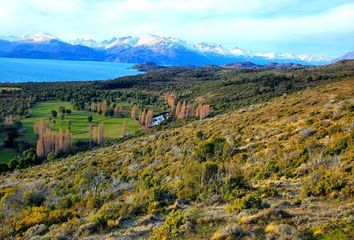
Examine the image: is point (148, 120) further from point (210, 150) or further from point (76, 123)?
point (210, 150)

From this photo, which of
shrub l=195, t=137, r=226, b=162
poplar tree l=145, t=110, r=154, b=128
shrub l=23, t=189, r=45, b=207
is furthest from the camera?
poplar tree l=145, t=110, r=154, b=128

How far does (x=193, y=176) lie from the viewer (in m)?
18.7

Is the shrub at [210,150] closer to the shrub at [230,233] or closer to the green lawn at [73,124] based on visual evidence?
the shrub at [230,233]

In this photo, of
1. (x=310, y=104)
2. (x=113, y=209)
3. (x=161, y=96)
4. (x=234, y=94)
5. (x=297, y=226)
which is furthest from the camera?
(x=161, y=96)

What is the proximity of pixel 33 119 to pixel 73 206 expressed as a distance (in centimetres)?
9790

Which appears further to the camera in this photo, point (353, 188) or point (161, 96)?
point (161, 96)

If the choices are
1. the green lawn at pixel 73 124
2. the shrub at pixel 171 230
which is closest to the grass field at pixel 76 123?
the green lawn at pixel 73 124

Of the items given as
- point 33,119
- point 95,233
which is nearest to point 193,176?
point 95,233

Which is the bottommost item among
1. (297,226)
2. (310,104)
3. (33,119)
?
(33,119)

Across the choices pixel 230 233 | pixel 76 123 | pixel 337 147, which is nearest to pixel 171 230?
pixel 230 233

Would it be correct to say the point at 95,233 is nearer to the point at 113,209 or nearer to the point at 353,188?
the point at 113,209

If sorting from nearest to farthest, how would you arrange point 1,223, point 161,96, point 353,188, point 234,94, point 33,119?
point 353,188 → point 1,223 → point 33,119 → point 234,94 → point 161,96

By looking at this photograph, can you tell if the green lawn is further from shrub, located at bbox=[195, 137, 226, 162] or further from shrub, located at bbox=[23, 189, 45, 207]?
shrub, located at bbox=[195, 137, 226, 162]

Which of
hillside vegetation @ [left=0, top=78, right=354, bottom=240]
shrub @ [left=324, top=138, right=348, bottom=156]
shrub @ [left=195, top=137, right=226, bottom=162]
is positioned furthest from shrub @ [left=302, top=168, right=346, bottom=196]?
shrub @ [left=195, top=137, right=226, bottom=162]
